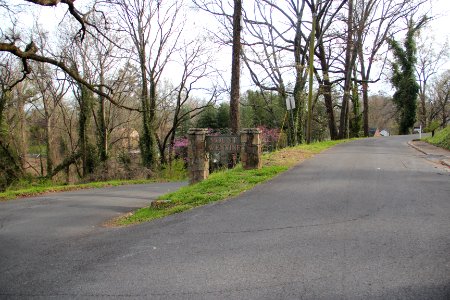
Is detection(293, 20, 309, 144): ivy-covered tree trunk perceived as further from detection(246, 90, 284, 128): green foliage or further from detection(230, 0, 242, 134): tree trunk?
detection(246, 90, 284, 128): green foliage

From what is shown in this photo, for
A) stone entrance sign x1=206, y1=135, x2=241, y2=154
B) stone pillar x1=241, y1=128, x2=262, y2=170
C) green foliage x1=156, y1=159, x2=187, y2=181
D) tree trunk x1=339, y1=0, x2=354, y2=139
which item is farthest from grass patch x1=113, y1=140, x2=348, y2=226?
tree trunk x1=339, y1=0, x2=354, y2=139

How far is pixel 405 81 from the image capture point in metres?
43.9

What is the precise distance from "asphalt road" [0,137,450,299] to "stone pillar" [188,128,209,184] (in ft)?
9.67

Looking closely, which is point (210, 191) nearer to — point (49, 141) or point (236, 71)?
point (236, 71)

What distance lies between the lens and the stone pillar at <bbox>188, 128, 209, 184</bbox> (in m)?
12.7

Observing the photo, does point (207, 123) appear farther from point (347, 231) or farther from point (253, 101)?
point (347, 231)

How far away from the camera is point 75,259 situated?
652 cm

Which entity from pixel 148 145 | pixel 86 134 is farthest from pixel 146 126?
pixel 86 134

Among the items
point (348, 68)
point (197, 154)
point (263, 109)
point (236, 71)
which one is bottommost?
point (197, 154)

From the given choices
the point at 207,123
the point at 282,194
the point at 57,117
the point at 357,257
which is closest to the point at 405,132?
the point at 207,123

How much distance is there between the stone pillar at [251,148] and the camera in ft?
40.8

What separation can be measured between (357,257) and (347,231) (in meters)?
1.11

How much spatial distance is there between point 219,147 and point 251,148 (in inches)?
41.3

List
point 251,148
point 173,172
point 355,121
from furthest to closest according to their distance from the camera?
point 355,121 < point 173,172 < point 251,148
